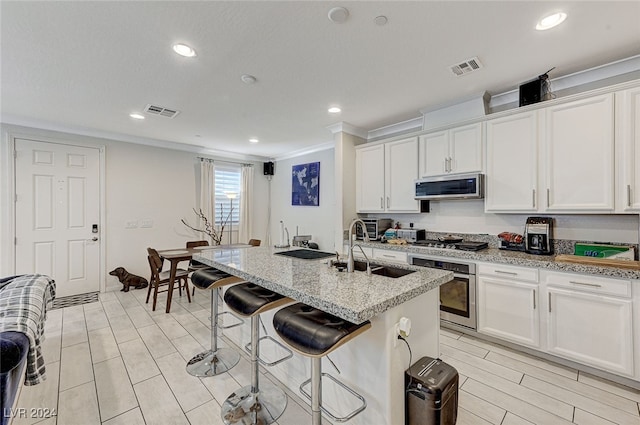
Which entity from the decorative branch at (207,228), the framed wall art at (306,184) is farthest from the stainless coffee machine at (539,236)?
the decorative branch at (207,228)

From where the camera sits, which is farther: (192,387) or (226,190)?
(226,190)

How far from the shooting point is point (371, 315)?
1201 mm

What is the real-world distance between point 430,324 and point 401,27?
206 centimetres

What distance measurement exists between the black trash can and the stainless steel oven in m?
1.45

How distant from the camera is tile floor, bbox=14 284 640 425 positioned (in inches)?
71.6

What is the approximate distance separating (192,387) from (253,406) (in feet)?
1.99

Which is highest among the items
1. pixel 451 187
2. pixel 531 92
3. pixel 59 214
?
pixel 531 92

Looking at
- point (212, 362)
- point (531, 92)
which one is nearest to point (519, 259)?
point (531, 92)

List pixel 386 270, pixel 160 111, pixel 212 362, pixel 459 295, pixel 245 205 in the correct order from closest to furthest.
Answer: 1. pixel 386 270
2. pixel 212 362
3. pixel 459 295
4. pixel 160 111
5. pixel 245 205

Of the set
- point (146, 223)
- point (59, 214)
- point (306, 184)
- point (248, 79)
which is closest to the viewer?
point (248, 79)

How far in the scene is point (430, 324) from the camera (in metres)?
1.82

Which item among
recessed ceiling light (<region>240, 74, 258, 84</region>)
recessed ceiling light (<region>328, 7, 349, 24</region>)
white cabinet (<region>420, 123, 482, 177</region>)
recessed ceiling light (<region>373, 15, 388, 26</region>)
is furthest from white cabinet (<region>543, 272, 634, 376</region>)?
recessed ceiling light (<region>240, 74, 258, 84</region>)

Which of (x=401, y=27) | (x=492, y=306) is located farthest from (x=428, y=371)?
(x=401, y=27)

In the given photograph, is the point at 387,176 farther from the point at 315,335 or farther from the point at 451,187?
the point at 315,335
